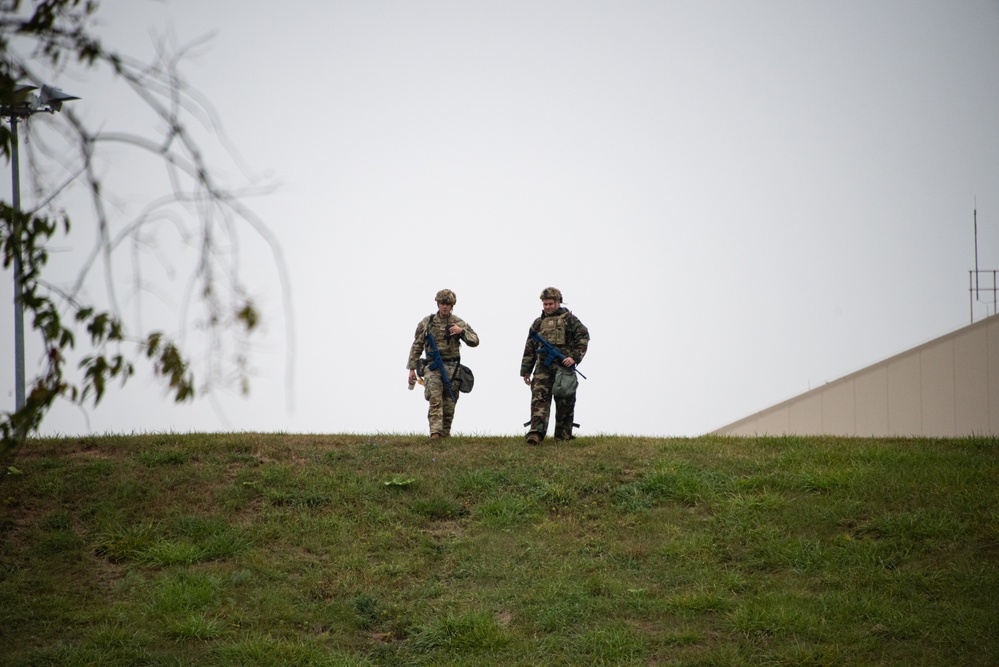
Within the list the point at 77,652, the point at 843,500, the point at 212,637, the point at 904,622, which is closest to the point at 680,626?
the point at 904,622

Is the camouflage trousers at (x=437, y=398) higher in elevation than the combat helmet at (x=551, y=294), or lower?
lower

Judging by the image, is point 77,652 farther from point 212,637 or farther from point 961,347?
point 961,347

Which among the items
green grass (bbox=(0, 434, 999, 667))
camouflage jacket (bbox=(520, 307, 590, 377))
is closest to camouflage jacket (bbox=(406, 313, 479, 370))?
camouflage jacket (bbox=(520, 307, 590, 377))

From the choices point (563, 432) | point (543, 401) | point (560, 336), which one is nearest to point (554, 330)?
point (560, 336)

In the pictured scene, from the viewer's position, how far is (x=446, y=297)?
51.9 ft

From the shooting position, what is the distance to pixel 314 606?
1022cm

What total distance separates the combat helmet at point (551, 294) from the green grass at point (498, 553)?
235 centimetres

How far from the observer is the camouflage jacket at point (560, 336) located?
49.5ft

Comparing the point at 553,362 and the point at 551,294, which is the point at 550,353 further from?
the point at 551,294

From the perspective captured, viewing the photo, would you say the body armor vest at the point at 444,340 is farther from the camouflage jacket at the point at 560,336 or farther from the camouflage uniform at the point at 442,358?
the camouflage jacket at the point at 560,336

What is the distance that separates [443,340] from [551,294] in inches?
74.9

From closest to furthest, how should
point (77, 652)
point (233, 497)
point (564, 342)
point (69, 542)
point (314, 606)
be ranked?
point (77, 652) < point (314, 606) < point (69, 542) < point (233, 497) < point (564, 342)

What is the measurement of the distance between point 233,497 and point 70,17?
26.8 ft

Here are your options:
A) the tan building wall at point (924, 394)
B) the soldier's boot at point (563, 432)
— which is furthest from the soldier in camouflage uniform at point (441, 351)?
the tan building wall at point (924, 394)
